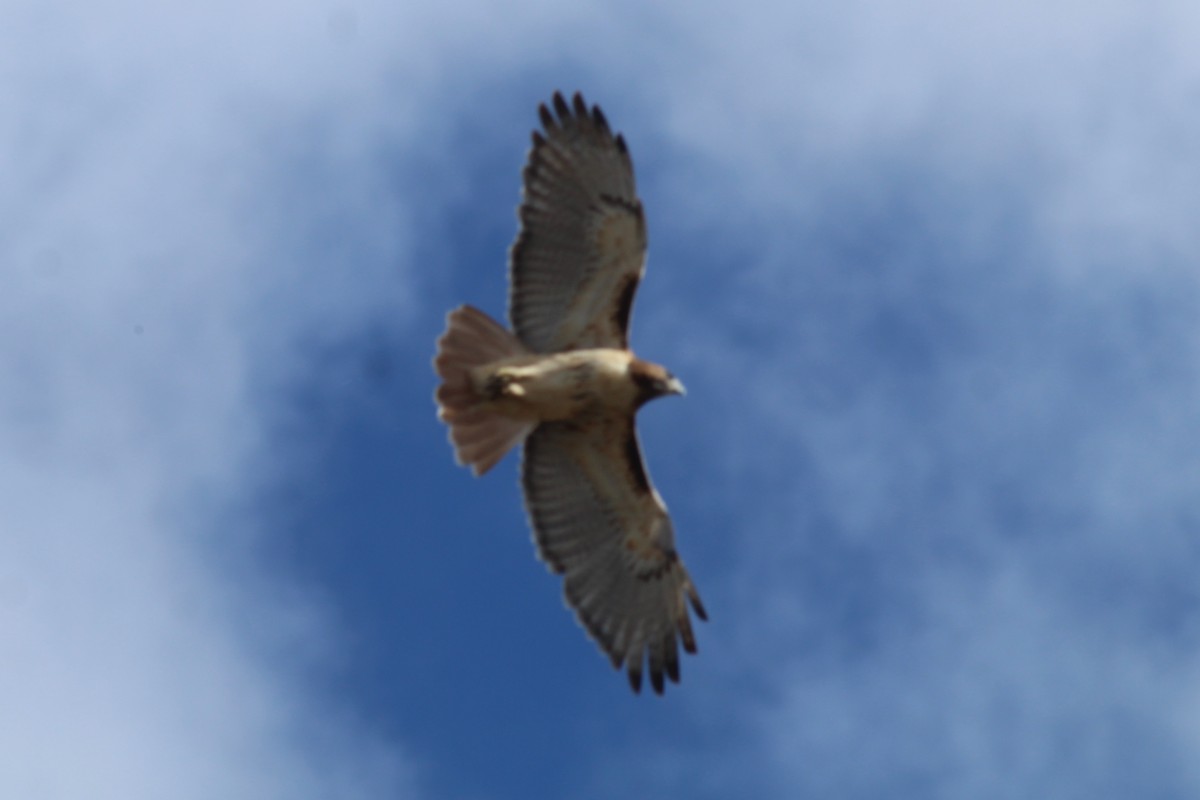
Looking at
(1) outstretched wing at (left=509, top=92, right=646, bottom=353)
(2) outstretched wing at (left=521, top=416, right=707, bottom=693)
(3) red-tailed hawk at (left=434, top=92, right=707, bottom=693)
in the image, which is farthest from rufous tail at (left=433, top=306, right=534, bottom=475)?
(2) outstretched wing at (left=521, top=416, right=707, bottom=693)

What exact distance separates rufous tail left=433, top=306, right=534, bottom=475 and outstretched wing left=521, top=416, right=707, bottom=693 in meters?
0.49

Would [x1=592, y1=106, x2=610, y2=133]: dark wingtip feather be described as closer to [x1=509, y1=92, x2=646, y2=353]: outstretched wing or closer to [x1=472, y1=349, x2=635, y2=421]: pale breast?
[x1=509, y1=92, x2=646, y2=353]: outstretched wing

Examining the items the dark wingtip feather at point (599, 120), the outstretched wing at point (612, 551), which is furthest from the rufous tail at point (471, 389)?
the dark wingtip feather at point (599, 120)

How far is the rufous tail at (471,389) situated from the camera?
47.6 ft

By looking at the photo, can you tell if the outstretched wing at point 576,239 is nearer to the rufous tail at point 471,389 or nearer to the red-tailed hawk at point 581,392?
the red-tailed hawk at point 581,392

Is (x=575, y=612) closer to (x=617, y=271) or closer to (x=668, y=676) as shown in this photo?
(x=668, y=676)

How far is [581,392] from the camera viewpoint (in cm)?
1451

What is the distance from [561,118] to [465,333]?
1809 millimetres

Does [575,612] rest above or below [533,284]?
below

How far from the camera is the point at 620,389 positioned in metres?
14.5

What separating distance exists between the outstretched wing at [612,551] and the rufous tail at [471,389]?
487mm

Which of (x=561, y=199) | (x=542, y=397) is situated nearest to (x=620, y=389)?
(x=542, y=397)

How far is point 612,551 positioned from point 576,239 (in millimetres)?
2527

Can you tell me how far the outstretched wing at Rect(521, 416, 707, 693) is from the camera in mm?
15133
